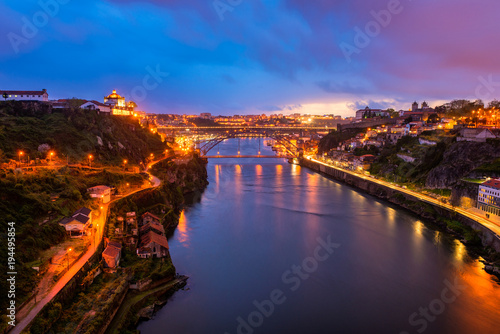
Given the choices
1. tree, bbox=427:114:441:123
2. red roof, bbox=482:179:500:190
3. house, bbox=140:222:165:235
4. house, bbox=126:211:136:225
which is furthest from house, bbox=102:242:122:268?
tree, bbox=427:114:441:123

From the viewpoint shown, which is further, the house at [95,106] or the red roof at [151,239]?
the house at [95,106]

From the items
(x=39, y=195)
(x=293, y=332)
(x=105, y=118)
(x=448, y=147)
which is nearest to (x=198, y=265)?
(x=293, y=332)

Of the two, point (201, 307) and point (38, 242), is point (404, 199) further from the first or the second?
point (38, 242)

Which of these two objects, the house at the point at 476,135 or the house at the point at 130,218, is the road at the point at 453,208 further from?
the house at the point at 130,218

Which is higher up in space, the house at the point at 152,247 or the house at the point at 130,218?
the house at the point at 130,218

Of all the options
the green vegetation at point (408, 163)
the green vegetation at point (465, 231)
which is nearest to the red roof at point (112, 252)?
the green vegetation at point (465, 231)

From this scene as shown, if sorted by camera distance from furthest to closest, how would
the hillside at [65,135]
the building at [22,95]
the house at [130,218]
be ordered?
1. the building at [22,95]
2. the hillside at [65,135]
3. the house at [130,218]
